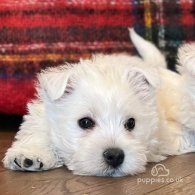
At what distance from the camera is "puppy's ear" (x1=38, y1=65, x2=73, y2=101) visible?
214 centimetres

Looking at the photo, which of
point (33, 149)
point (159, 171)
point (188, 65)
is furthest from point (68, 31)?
point (159, 171)

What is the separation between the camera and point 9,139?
9.21ft

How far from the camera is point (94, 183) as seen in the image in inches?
78.9

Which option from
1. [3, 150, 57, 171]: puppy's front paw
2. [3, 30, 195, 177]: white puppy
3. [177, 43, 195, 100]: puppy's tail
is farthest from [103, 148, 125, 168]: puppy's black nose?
[177, 43, 195, 100]: puppy's tail

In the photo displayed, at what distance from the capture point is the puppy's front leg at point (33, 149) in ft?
7.14

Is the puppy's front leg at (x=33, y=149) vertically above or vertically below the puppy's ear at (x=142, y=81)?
below

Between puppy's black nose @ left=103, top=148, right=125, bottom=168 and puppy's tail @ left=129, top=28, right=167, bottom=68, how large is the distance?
1066mm

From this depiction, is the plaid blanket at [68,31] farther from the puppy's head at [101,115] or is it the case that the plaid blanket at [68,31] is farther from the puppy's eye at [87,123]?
the puppy's eye at [87,123]

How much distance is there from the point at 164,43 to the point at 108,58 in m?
0.89

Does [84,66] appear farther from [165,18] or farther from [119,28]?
[165,18]

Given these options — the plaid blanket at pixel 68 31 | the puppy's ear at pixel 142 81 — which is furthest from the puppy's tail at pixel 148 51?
the puppy's ear at pixel 142 81

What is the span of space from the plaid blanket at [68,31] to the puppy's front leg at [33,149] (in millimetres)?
558

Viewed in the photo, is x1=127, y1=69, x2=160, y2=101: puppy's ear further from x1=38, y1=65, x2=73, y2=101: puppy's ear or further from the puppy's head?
x1=38, y1=65, x2=73, y2=101: puppy's ear

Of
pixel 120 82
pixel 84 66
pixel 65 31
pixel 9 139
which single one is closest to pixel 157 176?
pixel 120 82
